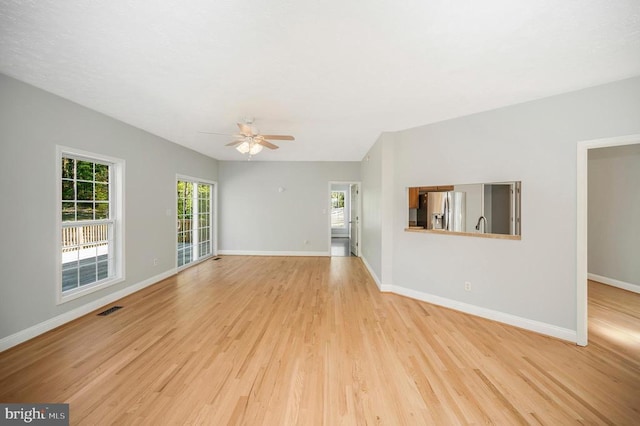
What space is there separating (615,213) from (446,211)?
3.42 meters

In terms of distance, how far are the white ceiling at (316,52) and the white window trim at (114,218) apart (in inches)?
26.2

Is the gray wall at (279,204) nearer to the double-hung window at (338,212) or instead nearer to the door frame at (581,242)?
the double-hung window at (338,212)

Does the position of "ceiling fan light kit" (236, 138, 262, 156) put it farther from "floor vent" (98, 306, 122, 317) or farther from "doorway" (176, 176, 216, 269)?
"floor vent" (98, 306, 122, 317)

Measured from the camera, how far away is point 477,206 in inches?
122

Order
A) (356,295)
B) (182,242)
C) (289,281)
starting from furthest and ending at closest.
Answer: (182,242)
(289,281)
(356,295)

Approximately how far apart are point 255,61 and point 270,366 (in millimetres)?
2637

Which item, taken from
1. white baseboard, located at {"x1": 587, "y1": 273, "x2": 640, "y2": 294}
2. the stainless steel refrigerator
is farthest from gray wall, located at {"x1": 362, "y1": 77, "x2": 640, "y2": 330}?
white baseboard, located at {"x1": 587, "y1": 273, "x2": 640, "y2": 294}

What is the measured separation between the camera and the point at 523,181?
280 cm

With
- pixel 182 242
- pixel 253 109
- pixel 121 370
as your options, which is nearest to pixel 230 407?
pixel 121 370

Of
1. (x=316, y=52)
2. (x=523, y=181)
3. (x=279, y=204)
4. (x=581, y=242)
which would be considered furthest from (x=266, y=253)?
(x=581, y=242)

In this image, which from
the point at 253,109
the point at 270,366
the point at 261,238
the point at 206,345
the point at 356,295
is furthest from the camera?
the point at 261,238

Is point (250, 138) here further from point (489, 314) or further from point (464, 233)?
point (489, 314)

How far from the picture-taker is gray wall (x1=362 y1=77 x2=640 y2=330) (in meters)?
2.47

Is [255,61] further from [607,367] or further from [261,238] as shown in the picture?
[261,238]
